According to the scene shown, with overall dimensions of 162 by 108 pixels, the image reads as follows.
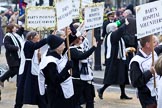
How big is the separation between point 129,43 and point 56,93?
6444 mm

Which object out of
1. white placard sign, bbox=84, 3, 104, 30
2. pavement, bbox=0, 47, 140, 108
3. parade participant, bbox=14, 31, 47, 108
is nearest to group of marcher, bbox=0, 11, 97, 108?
parade participant, bbox=14, 31, 47, 108

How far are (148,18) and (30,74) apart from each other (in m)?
3.06

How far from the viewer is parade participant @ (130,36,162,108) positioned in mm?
7203

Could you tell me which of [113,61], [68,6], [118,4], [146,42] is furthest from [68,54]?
[118,4]

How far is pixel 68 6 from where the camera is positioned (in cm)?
873

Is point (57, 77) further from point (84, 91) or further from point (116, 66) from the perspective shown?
point (116, 66)

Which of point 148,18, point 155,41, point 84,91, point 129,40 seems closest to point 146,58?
point 148,18

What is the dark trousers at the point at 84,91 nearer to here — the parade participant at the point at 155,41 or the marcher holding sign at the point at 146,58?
the parade participant at the point at 155,41

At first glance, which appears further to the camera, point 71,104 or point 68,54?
point 68,54

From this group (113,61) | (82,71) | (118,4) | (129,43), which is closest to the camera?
(82,71)

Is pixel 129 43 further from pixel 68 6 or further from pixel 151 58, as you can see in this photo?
pixel 151 58

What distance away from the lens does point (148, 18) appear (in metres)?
7.47

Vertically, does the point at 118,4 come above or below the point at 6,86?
below

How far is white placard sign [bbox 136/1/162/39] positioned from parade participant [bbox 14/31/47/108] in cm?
248
